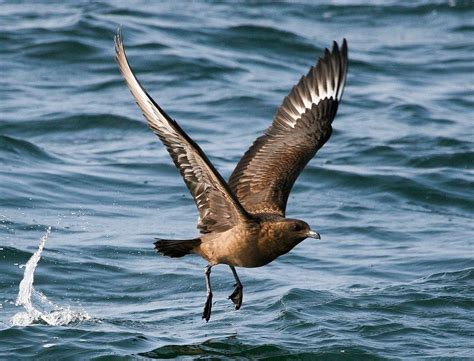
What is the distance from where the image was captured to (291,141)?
28.0 ft

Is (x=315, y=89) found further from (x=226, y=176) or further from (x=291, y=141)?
(x=226, y=176)

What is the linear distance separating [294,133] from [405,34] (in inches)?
407

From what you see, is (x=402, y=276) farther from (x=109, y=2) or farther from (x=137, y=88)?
(x=109, y=2)

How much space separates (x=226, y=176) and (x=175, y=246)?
434cm

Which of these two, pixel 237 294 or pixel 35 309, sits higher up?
pixel 237 294

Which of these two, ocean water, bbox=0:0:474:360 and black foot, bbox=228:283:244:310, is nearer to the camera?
black foot, bbox=228:283:244:310

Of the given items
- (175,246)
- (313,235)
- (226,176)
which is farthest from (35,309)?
(226,176)

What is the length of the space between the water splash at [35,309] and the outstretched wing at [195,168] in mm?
1223

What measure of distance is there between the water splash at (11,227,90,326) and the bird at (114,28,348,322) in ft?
3.34

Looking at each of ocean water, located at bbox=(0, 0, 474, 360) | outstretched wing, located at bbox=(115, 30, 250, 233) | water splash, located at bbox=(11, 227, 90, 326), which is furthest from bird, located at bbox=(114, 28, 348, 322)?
water splash, located at bbox=(11, 227, 90, 326)

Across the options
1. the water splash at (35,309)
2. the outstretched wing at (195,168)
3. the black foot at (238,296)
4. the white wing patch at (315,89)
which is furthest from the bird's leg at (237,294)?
the white wing patch at (315,89)

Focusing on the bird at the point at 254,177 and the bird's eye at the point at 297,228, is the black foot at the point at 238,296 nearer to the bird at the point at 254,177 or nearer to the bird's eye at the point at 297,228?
the bird at the point at 254,177

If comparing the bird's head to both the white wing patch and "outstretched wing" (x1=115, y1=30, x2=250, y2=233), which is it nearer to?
"outstretched wing" (x1=115, y1=30, x2=250, y2=233)

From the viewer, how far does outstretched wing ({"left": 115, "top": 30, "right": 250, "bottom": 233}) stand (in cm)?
677
